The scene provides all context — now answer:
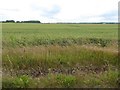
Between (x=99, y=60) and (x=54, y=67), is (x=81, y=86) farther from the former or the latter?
(x=99, y=60)

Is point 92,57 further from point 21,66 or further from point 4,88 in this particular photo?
point 4,88

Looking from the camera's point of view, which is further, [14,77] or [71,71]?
[71,71]

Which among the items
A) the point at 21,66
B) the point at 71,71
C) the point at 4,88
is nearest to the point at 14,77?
the point at 4,88

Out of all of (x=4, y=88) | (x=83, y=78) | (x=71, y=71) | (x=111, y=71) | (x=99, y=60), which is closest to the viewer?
(x=4, y=88)

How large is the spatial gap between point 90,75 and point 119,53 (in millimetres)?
2138

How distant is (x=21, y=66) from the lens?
268 inches

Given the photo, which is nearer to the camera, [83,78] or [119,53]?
[83,78]

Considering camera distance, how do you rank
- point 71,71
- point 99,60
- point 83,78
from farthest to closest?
point 99,60, point 71,71, point 83,78

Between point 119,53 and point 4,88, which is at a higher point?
point 119,53

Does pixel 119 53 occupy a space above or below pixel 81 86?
above

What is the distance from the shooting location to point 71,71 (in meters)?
6.48

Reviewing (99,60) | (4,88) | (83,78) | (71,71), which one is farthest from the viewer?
(99,60)

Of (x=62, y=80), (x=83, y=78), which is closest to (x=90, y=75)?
(x=83, y=78)

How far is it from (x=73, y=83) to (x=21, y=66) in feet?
6.40
